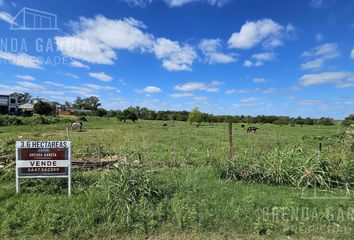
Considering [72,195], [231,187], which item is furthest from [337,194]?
[72,195]

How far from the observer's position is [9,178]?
723 centimetres

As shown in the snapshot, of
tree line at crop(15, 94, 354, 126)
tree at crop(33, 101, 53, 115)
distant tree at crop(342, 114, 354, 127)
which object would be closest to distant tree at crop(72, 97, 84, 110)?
tree line at crop(15, 94, 354, 126)

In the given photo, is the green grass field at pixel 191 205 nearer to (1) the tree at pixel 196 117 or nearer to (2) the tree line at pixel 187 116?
(2) the tree line at pixel 187 116

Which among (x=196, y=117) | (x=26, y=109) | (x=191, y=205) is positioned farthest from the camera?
(x=26, y=109)

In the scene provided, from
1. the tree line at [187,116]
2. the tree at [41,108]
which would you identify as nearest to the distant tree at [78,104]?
the tree line at [187,116]

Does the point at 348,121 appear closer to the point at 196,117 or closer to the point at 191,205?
the point at 191,205

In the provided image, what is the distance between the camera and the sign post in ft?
19.9

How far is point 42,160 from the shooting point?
615cm

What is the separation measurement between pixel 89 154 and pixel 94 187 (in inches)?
195

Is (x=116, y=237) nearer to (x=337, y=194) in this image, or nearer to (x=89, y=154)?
(x=337, y=194)

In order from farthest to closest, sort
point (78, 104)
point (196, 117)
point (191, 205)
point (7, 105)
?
point (78, 104) < point (7, 105) < point (196, 117) < point (191, 205)

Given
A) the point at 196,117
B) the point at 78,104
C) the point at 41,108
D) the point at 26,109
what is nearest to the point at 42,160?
the point at 196,117

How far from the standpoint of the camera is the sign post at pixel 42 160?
6078 millimetres

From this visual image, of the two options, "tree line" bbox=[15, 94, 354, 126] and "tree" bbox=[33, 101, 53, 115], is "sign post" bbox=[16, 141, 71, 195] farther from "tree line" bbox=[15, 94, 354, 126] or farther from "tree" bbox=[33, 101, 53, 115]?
"tree" bbox=[33, 101, 53, 115]
